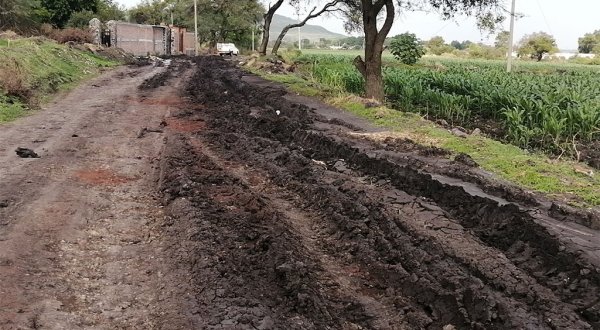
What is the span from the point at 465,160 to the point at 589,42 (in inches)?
4613

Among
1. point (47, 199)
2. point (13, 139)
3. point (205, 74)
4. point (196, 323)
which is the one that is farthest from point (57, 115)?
point (205, 74)

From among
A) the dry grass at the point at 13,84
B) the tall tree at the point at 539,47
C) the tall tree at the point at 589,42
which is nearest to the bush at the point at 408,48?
the dry grass at the point at 13,84

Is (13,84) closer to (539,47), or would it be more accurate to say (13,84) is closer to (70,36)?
(70,36)

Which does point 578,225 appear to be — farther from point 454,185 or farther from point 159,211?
point 159,211

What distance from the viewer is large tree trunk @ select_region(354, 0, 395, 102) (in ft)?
55.8

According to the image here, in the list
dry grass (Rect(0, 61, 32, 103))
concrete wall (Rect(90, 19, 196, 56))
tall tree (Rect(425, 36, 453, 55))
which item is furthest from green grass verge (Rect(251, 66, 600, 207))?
tall tree (Rect(425, 36, 453, 55))

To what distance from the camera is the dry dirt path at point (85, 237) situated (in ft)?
13.2

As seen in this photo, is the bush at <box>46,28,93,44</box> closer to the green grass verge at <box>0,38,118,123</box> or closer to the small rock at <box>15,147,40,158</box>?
the green grass verge at <box>0,38,118,123</box>

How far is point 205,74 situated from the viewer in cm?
2561

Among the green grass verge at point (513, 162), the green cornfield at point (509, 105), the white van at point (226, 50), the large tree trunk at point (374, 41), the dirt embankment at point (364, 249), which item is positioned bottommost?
the dirt embankment at point (364, 249)

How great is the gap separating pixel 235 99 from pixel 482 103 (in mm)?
7268

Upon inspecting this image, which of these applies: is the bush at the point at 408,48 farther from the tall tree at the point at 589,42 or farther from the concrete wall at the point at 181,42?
the tall tree at the point at 589,42

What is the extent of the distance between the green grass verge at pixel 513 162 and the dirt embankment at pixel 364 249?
138 centimetres

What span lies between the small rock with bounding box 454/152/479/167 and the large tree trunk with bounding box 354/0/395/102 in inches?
334
